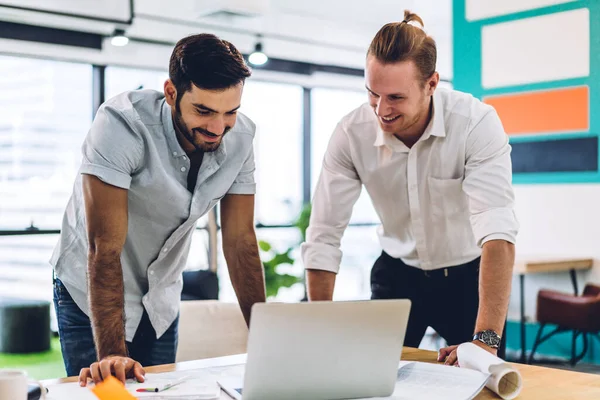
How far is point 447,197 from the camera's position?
2.25 meters

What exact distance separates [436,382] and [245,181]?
76 centimetres

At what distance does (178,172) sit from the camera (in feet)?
6.45

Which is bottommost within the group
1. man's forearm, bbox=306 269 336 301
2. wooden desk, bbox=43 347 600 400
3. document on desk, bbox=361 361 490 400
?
wooden desk, bbox=43 347 600 400

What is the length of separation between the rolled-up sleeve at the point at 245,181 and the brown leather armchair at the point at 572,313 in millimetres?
3407

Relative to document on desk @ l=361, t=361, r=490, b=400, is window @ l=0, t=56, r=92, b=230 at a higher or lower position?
higher

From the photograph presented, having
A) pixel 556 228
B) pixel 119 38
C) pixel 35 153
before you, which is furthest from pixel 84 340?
pixel 35 153

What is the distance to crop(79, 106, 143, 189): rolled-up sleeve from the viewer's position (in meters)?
1.77

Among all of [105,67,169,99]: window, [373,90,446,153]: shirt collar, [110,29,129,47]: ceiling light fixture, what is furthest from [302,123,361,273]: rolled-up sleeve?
[105,67,169,99]: window

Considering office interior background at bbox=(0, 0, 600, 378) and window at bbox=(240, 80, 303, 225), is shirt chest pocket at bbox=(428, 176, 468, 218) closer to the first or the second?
office interior background at bbox=(0, 0, 600, 378)

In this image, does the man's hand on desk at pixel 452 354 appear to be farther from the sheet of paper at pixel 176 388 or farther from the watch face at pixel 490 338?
the sheet of paper at pixel 176 388

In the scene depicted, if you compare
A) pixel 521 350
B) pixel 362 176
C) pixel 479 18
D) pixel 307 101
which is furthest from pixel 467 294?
pixel 307 101

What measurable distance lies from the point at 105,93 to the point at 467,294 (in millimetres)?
5002

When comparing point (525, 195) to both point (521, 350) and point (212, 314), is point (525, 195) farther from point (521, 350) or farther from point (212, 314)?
point (212, 314)

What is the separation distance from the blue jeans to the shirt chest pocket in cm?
83
